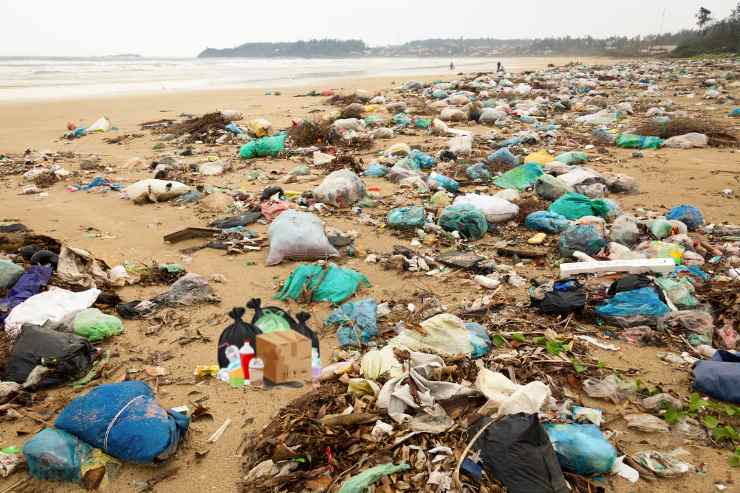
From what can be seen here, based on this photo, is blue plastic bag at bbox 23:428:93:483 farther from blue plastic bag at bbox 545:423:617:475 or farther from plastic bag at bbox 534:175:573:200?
plastic bag at bbox 534:175:573:200

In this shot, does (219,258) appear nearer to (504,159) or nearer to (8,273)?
(8,273)

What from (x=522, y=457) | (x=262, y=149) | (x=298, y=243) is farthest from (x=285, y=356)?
(x=262, y=149)

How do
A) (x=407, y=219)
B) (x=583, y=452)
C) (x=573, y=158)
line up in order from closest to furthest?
(x=583, y=452) → (x=407, y=219) → (x=573, y=158)

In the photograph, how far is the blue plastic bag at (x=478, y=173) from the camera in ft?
20.5

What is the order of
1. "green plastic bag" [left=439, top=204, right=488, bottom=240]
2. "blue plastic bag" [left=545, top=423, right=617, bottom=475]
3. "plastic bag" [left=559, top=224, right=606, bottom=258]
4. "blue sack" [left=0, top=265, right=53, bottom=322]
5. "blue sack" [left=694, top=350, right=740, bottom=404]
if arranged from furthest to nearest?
1. "green plastic bag" [left=439, top=204, right=488, bottom=240]
2. "plastic bag" [left=559, top=224, right=606, bottom=258]
3. "blue sack" [left=0, top=265, right=53, bottom=322]
4. "blue sack" [left=694, top=350, right=740, bottom=404]
5. "blue plastic bag" [left=545, top=423, right=617, bottom=475]

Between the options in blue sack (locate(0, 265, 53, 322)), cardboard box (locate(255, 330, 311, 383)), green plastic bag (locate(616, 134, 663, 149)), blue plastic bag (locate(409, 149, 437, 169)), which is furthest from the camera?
green plastic bag (locate(616, 134, 663, 149))

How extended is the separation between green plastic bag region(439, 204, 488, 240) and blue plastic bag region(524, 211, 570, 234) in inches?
16.9

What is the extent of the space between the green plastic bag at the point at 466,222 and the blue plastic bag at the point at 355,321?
5.16 feet

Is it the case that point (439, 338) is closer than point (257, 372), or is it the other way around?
point (257, 372)

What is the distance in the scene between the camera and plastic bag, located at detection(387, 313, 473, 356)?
2.74 meters

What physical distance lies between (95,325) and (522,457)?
255 cm

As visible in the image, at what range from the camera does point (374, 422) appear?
7.24 ft

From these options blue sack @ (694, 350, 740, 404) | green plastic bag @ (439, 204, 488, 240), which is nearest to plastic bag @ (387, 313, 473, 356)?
blue sack @ (694, 350, 740, 404)

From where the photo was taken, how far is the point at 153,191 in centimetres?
578
